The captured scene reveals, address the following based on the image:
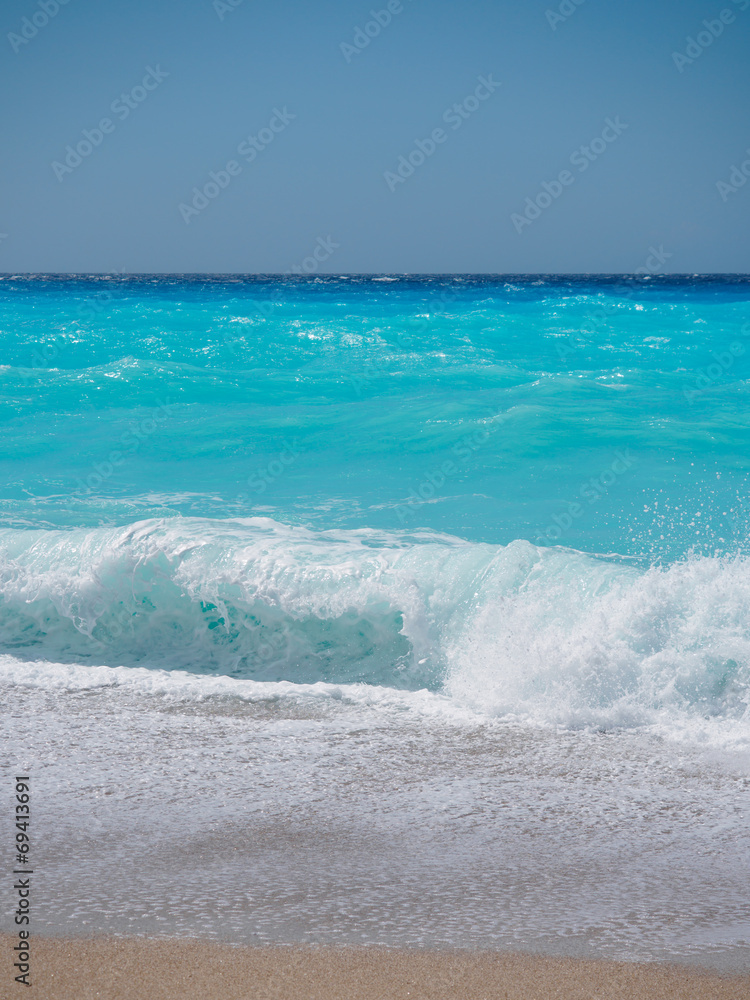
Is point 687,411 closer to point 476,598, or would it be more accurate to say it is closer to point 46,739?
point 476,598

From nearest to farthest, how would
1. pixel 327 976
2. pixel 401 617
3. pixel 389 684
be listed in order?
pixel 327 976 < pixel 389 684 < pixel 401 617

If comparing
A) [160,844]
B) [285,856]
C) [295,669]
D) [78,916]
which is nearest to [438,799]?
[285,856]

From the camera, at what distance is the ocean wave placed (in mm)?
3852

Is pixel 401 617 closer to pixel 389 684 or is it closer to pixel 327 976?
pixel 389 684

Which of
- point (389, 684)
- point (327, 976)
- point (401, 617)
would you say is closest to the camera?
point (327, 976)

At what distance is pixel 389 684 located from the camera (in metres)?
4.18

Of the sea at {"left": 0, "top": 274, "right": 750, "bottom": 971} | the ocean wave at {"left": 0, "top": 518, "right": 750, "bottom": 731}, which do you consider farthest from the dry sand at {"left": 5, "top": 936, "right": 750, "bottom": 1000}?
the ocean wave at {"left": 0, "top": 518, "right": 750, "bottom": 731}

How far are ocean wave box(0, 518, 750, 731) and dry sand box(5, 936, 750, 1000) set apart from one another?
63.2 inches

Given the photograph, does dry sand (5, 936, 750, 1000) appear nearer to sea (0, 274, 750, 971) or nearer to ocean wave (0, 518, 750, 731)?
sea (0, 274, 750, 971)

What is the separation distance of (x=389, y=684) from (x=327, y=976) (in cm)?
212

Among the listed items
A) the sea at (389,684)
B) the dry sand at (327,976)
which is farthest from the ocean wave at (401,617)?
the dry sand at (327,976)

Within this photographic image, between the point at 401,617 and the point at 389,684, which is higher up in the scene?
the point at 401,617

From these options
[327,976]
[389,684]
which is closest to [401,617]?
[389,684]

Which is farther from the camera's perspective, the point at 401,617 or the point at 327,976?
the point at 401,617
